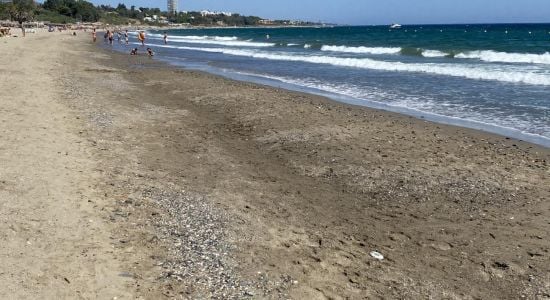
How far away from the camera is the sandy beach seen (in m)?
4.64

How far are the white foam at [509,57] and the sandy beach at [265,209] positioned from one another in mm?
21753

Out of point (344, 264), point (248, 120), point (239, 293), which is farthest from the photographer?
point (248, 120)

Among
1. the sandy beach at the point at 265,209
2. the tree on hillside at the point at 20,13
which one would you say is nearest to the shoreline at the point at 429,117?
the sandy beach at the point at 265,209

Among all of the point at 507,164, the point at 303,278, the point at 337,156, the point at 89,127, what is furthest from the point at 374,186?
the point at 89,127

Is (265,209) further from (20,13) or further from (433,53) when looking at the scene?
(20,13)

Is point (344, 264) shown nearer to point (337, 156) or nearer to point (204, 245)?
point (204, 245)

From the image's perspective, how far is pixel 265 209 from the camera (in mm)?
6531

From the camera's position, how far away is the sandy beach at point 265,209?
4.64 meters

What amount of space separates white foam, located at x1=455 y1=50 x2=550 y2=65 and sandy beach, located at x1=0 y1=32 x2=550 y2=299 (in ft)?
71.4

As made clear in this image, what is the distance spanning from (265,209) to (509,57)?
29.5 metres

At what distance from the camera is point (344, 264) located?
16.8 feet

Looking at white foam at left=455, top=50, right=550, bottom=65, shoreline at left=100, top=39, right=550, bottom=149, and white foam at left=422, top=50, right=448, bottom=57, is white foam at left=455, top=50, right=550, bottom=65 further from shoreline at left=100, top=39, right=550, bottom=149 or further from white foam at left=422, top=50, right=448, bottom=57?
shoreline at left=100, top=39, right=550, bottom=149

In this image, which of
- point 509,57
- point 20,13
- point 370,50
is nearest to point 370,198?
point 509,57

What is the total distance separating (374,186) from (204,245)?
10.6 feet
